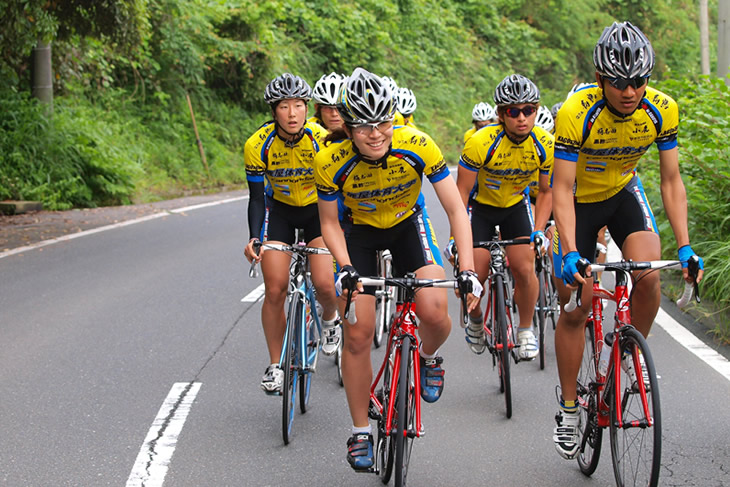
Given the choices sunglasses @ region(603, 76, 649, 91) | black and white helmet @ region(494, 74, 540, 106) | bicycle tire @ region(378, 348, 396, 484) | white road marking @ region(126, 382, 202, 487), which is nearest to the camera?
sunglasses @ region(603, 76, 649, 91)

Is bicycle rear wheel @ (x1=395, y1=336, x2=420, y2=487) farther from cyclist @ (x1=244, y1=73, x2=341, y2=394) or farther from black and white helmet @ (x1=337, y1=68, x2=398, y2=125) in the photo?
cyclist @ (x1=244, y1=73, x2=341, y2=394)

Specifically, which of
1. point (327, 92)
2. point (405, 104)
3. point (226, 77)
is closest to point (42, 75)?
point (226, 77)

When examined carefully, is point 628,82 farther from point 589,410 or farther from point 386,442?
point 386,442

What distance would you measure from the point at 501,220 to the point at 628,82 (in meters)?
2.54

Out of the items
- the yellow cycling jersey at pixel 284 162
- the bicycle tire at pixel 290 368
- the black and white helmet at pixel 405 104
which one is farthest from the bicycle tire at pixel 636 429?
the black and white helmet at pixel 405 104

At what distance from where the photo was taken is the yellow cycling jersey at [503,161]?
6.41 meters

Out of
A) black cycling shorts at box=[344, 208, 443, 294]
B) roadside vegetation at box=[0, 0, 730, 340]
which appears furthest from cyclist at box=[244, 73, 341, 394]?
roadside vegetation at box=[0, 0, 730, 340]

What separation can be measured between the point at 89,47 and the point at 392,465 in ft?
54.9

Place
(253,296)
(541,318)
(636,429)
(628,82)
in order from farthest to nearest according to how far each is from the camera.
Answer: (253,296) → (541,318) → (628,82) → (636,429)

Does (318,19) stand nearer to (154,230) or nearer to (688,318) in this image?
(154,230)

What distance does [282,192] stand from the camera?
6059 mm

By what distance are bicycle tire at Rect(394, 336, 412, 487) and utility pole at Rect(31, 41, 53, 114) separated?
Result: 602 inches

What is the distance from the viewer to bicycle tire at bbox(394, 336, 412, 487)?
4004mm

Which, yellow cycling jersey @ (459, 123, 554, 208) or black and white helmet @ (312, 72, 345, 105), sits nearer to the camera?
yellow cycling jersey @ (459, 123, 554, 208)
